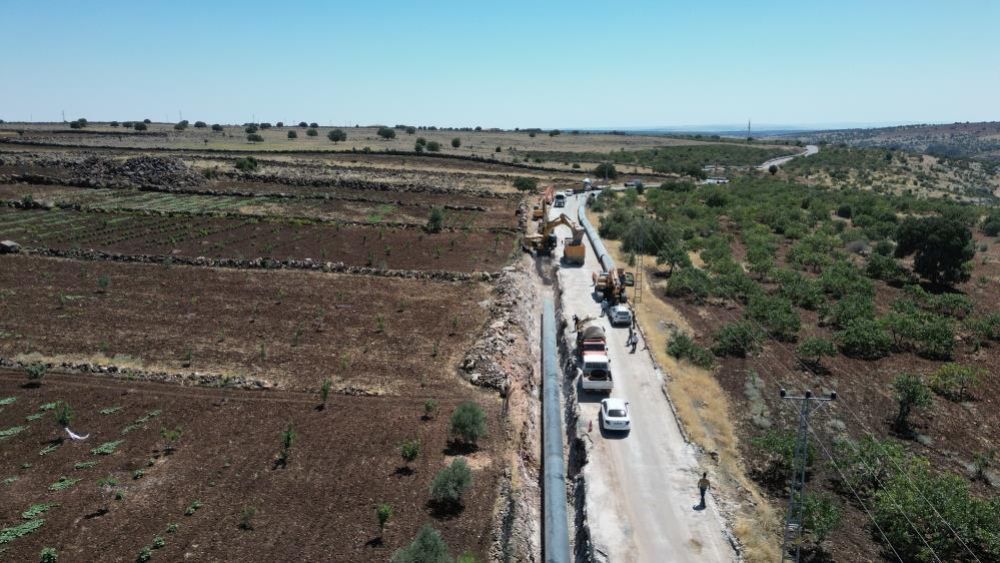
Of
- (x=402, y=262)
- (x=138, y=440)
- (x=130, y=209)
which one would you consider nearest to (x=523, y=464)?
(x=138, y=440)

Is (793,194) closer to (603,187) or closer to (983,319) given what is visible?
(603,187)

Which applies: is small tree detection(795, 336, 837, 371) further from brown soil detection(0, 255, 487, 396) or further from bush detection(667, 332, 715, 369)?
brown soil detection(0, 255, 487, 396)

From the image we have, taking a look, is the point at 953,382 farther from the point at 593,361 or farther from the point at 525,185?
the point at 525,185

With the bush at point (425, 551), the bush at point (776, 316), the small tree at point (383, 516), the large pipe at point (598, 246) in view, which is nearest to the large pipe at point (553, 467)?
the bush at point (425, 551)

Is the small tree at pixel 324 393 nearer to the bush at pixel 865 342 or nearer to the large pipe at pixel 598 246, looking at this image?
the large pipe at pixel 598 246

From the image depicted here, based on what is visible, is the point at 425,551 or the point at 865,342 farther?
the point at 865,342

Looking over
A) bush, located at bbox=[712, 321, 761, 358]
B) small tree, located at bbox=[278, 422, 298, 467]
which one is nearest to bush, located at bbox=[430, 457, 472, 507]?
small tree, located at bbox=[278, 422, 298, 467]

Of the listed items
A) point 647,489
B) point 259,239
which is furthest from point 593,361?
point 259,239
